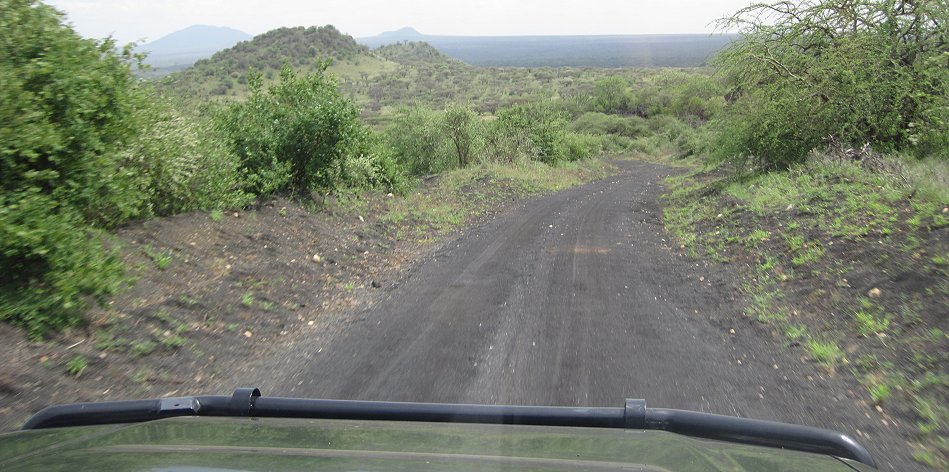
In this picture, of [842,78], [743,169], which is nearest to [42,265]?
[842,78]

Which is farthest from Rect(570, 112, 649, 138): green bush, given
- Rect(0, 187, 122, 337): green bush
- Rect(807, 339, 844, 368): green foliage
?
Rect(0, 187, 122, 337): green bush

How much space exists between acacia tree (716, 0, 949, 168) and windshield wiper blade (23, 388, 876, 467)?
12.5 meters

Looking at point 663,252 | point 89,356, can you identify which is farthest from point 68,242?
point 663,252

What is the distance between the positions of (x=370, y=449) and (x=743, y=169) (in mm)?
18657

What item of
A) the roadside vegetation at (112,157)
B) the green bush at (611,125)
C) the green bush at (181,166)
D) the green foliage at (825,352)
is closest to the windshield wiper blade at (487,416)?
the roadside vegetation at (112,157)

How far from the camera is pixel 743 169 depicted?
19.1 meters

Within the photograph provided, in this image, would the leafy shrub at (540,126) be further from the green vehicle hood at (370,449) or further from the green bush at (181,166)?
the green vehicle hood at (370,449)

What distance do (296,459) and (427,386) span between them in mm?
2974

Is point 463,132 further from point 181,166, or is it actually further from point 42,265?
point 42,265

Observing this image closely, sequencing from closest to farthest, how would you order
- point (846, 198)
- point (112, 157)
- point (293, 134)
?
1. point (112, 157)
2. point (846, 198)
3. point (293, 134)

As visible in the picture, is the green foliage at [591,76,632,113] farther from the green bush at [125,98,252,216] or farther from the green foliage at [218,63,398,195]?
the green bush at [125,98,252,216]

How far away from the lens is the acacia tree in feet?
45.3

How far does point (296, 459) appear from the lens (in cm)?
242

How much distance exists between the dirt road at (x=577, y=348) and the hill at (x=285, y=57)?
5635 cm
